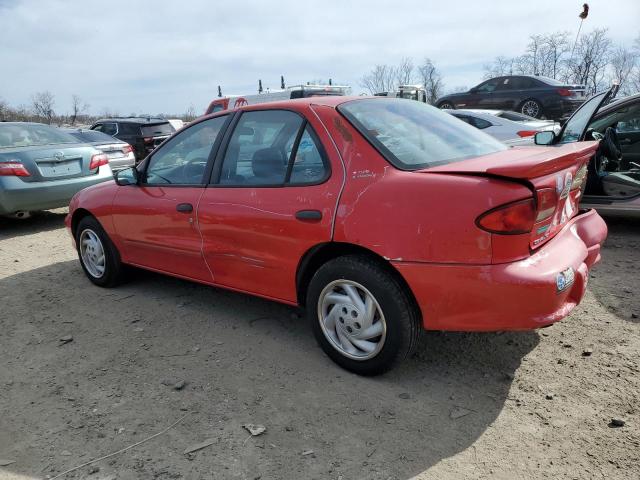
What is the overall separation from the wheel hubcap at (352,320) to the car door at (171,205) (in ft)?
3.54

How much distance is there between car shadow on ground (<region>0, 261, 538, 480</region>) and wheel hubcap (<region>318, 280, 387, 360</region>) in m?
0.18

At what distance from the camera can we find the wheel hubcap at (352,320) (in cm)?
279

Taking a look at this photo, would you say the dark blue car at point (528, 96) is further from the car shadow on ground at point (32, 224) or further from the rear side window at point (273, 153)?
the rear side window at point (273, 153)

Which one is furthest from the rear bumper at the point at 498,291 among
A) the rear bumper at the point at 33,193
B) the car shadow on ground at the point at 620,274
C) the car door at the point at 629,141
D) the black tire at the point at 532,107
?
→ the black tire at the point at 532,107

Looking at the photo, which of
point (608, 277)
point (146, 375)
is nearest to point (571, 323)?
point (608, 277)

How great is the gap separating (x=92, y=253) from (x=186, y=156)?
1.56 metres

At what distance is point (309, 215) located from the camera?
291 centimetres

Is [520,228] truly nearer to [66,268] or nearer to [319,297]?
[319,297]

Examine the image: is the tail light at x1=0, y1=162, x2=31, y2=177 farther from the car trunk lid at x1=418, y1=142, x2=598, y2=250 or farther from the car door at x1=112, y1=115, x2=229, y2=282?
the car trunk lid at x1=418, y1=142, x2=598, y2=250

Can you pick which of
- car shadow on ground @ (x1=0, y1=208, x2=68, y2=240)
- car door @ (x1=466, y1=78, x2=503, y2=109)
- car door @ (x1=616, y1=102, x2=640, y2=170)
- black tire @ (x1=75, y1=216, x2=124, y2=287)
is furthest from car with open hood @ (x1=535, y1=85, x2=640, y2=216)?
car door @ (x1=466, y1=78, x2=503, y2=109)

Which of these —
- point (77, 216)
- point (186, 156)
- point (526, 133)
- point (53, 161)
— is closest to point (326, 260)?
point (186, 156)

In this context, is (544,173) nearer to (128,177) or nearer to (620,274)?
(620,274)

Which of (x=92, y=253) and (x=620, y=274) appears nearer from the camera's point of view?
(x=620, y=274)

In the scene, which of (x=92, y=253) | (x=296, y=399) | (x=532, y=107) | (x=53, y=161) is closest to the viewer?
(x=296, y=399)
